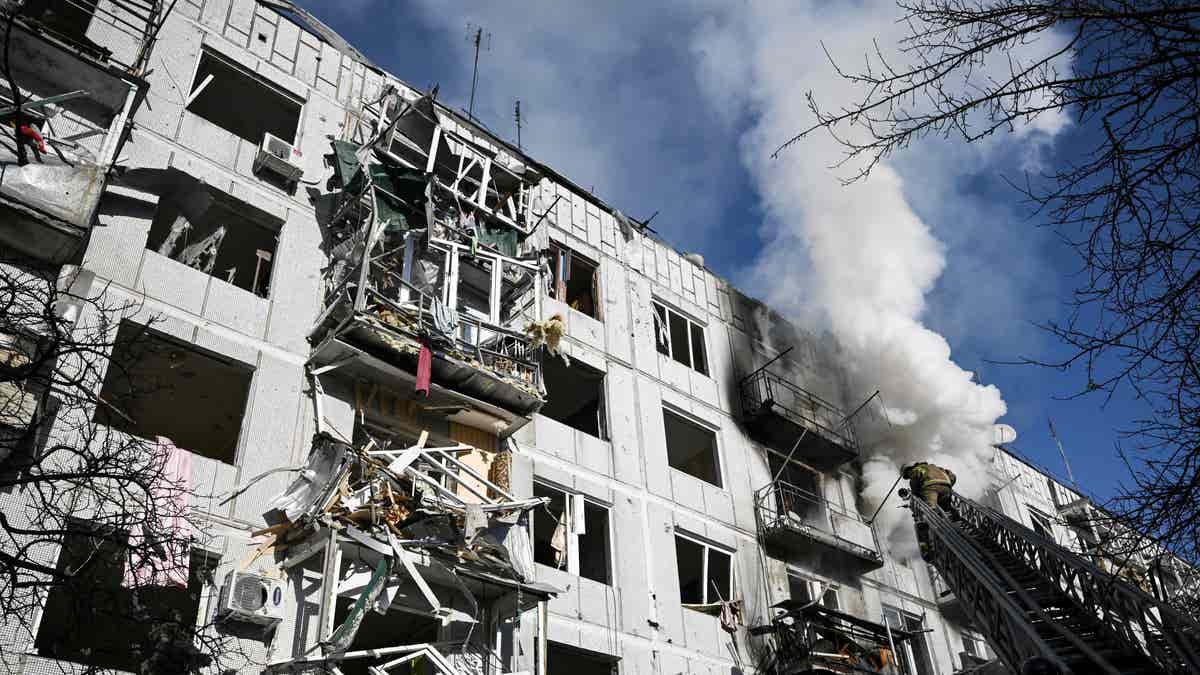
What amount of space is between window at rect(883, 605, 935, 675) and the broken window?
677 inches

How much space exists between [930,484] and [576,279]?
420 inches

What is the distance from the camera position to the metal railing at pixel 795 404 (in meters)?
23.5

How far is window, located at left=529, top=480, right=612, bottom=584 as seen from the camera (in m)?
16.9

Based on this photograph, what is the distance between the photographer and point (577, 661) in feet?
56.4

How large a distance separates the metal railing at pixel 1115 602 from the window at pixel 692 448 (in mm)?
7235

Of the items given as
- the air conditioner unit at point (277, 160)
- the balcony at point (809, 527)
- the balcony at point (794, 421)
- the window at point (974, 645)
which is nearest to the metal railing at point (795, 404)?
the balcony at point (794, 421)

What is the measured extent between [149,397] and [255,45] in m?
7.83

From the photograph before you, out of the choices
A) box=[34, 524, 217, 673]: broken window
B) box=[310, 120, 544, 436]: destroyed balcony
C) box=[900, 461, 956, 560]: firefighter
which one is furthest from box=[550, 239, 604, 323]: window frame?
box=[34, 524, 217, 673]: broken window

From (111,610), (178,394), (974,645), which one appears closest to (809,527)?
(974,645)

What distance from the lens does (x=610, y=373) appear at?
20750mm

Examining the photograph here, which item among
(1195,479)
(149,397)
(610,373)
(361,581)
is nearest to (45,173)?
(149,397)

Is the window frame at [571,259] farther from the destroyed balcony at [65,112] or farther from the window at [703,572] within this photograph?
the destroyed balcony at [65,112]

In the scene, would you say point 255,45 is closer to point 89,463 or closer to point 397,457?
point 397,457

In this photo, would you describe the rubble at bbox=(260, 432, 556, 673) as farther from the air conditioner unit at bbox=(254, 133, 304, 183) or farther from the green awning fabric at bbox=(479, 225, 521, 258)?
the air conditioner unit at bbox=(254, 133, 304, 183)
